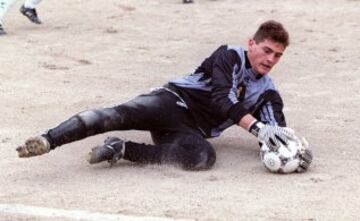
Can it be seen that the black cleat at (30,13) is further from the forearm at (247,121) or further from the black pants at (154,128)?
the forearm at (247,121)

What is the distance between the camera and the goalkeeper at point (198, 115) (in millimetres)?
5379

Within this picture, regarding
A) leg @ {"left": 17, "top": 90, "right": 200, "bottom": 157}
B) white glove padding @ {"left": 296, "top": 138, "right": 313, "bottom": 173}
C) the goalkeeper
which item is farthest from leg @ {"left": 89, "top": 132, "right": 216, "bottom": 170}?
white glove padding @ {"left": 296, "top": 138, "right": 313, "bottom": 173}

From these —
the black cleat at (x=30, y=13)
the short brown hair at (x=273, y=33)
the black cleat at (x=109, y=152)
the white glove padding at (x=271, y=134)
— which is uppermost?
the short brown hair at (x=273, y=33)

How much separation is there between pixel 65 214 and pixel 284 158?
1.52 meters

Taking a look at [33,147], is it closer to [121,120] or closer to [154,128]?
[121,120]

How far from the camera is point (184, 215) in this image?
452 centimetres

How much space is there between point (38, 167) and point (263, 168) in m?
1.49

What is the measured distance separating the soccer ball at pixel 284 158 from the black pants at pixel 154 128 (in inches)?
15.4

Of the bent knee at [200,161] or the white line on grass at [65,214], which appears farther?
the bent knee at [200,161]

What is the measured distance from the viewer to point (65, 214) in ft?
14.9

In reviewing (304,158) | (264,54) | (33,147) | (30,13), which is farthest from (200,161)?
(30,13)

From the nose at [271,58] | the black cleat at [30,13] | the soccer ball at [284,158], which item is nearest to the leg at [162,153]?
the soccer ball at [284,158]

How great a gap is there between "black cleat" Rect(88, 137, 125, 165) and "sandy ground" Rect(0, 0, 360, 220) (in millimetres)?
97

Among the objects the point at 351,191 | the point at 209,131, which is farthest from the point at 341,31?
the point at 351,191
